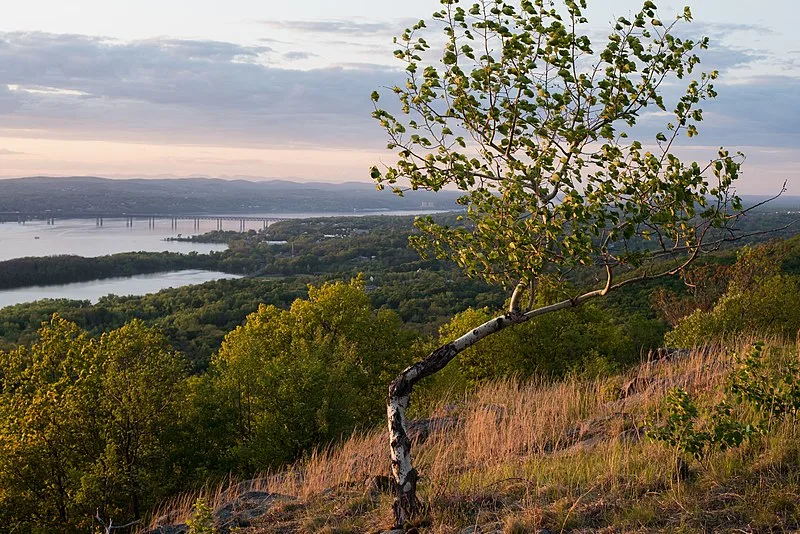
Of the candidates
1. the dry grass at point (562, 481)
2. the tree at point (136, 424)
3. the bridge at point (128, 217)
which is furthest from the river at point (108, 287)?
the dry grass at point (562, 481)

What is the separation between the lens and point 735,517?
4184 mm

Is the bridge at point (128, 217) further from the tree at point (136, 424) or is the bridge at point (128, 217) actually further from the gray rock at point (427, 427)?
the gray rock at point (427, 427)

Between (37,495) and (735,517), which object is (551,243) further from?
(37,495)

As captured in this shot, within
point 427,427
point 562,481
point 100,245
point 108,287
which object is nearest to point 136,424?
point 427,427

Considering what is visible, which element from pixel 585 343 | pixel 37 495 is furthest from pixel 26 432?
pixel 585 343

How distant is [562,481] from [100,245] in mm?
141648

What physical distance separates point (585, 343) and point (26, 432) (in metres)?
16.1

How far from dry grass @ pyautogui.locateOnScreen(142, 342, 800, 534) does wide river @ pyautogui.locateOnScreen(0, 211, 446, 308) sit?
83619 mm

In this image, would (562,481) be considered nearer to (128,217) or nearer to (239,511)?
(239,511)

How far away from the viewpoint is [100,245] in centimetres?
13238

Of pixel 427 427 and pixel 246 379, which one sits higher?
pixel 427 427

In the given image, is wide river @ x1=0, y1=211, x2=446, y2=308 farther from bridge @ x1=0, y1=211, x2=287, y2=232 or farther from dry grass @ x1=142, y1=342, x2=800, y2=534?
dry grass @ x1=142, y1=342, x2=800, y2=534

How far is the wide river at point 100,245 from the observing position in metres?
90.2

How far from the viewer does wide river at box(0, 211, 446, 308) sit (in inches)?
3550
